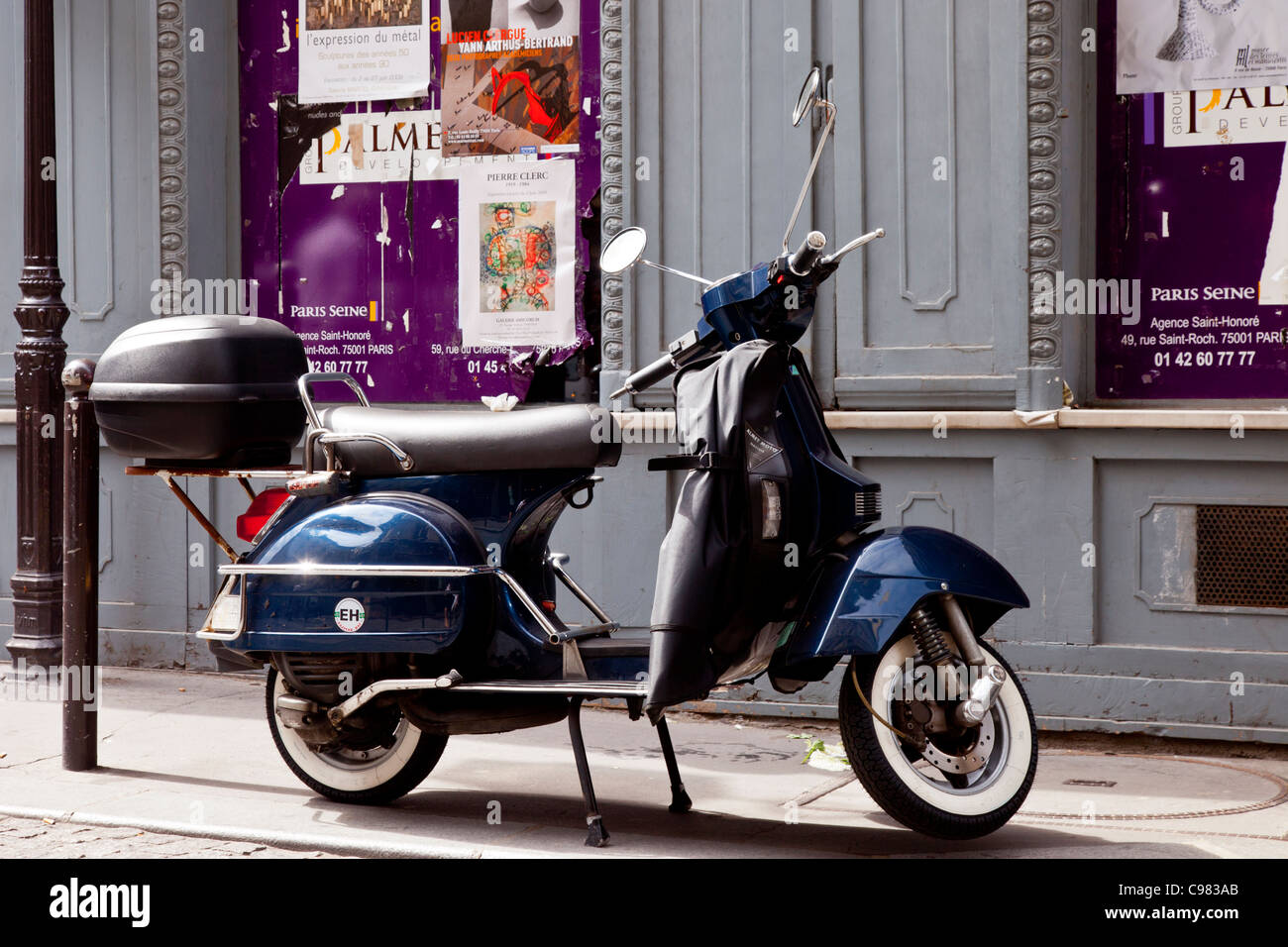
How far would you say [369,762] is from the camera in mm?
5207

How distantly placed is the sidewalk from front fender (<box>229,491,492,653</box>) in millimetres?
609

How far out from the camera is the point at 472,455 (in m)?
4.96

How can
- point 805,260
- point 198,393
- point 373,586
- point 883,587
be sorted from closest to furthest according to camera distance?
1. point 883,587
2. point 805,260
3. point 373,586
4. point 198,393

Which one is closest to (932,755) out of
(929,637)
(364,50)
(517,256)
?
(929,637)

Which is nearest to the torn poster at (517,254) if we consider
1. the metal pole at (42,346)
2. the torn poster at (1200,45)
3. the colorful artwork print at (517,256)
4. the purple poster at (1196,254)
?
the colorful artwork print at (517,256)

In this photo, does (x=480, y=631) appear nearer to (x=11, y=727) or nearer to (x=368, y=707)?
(x=368, y=707)

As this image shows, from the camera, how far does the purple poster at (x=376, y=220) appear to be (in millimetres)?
7699

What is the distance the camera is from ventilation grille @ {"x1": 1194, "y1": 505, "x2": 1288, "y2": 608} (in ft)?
20.6

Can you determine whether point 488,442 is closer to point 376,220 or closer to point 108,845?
point 108,845

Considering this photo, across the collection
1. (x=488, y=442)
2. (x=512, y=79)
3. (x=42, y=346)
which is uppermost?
(x=512, y=79)

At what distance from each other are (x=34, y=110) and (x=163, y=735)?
3.04m

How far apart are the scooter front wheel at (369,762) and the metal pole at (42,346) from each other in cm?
248

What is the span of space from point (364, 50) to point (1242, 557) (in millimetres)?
5005
